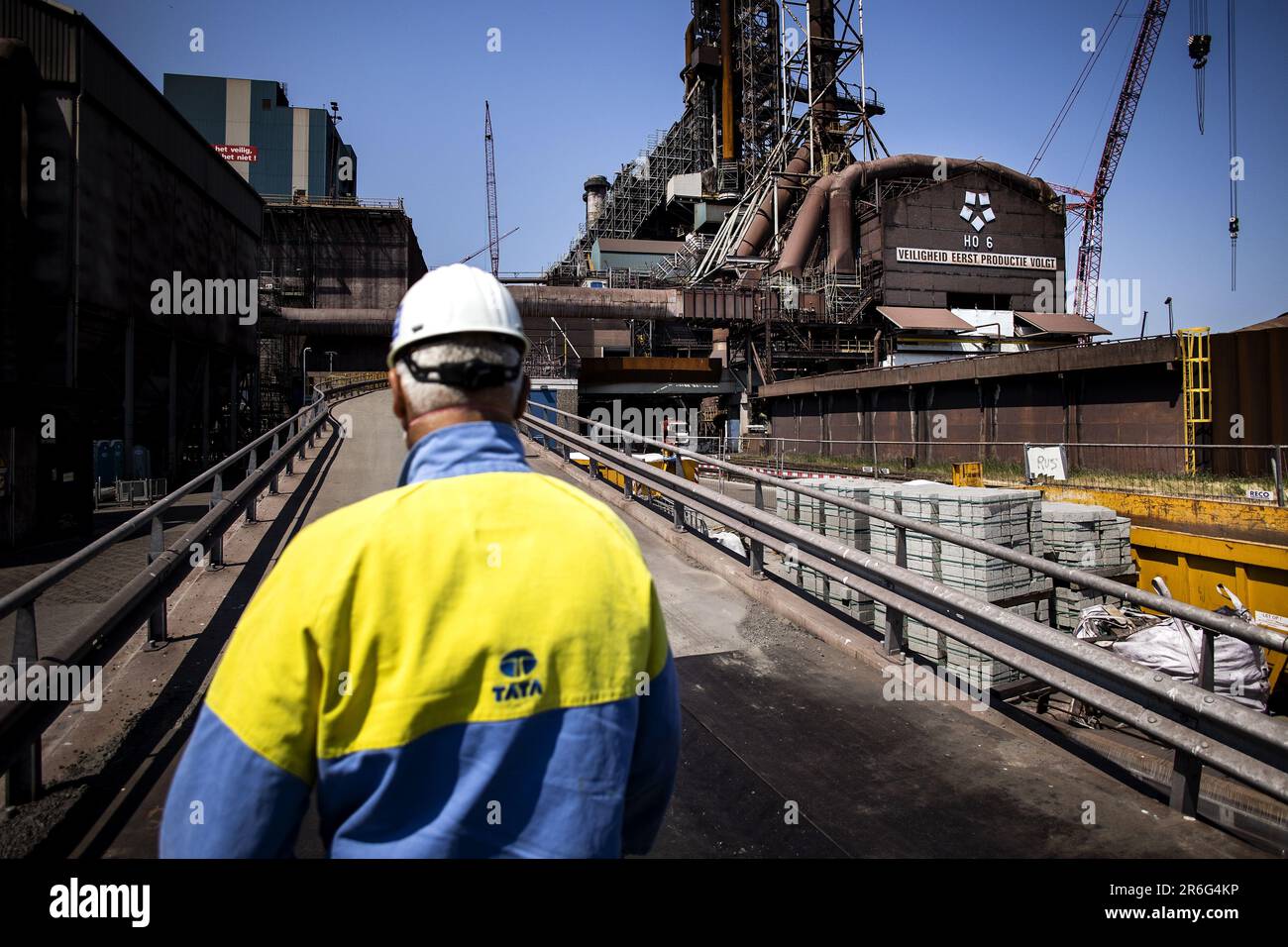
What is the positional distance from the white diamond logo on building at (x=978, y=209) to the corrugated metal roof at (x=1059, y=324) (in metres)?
6.71

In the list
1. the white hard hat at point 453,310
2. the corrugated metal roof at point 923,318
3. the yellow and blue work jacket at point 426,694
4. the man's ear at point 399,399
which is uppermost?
the corrugated metal roof at point 923,318

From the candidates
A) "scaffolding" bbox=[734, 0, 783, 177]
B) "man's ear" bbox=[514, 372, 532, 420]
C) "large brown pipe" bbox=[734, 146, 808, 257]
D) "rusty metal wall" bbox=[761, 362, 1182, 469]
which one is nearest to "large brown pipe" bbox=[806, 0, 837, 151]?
"large brown pipe" bbox=[734, 146, 808, 257]

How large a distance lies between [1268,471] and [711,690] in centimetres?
1664

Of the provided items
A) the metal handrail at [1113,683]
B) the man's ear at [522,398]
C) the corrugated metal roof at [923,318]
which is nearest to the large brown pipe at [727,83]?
the corrugated metal roof at [923,318]

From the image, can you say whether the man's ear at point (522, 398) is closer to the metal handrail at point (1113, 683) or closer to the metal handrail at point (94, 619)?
the metal handrail at point (94, 619)

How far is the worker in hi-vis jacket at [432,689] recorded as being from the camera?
4.14 ft

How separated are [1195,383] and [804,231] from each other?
107 ft

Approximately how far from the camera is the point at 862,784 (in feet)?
12.4

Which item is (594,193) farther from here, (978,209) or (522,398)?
(522,398)

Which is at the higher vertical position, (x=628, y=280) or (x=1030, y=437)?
(x=628, y=280)
